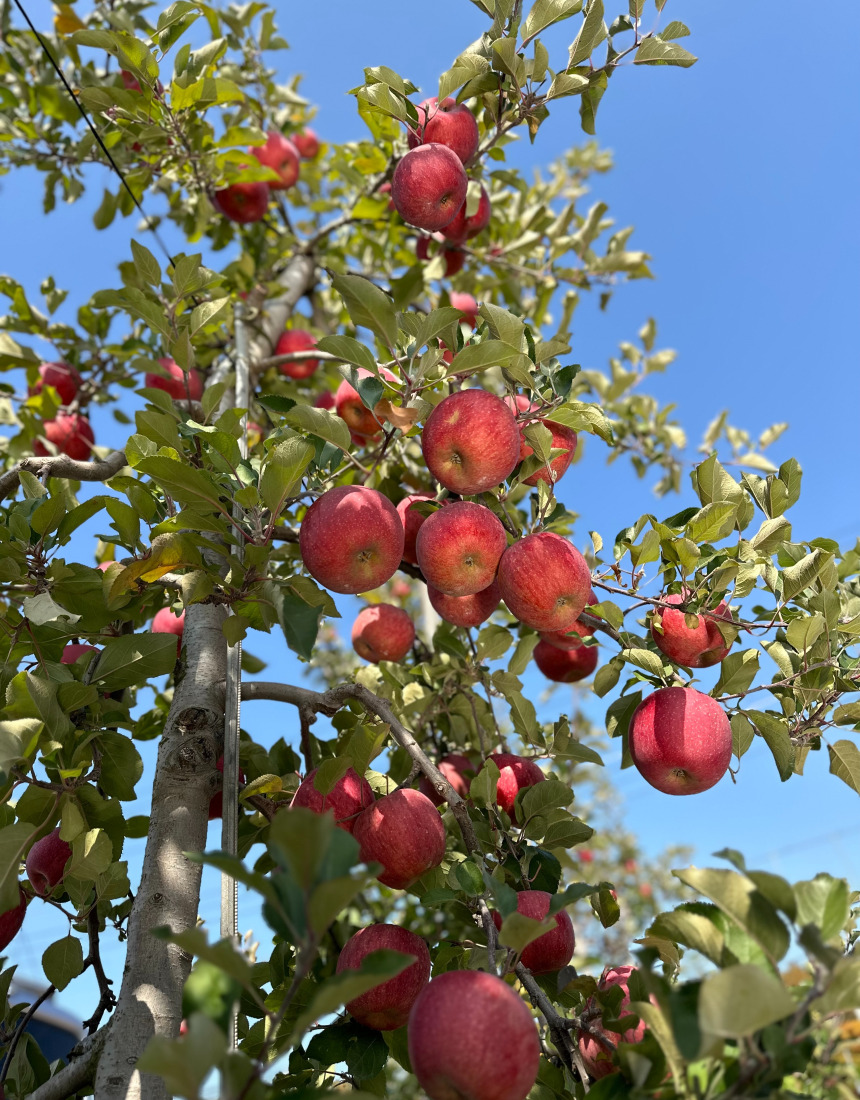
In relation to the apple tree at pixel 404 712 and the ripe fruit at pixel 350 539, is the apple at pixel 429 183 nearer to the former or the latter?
the apple tree at pixel 404 712

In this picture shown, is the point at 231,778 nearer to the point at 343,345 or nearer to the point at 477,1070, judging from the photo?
the point at 477,1070

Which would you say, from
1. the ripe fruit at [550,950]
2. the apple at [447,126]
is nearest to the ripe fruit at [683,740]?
the ripe fruit at [550,950]

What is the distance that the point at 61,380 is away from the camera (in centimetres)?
289

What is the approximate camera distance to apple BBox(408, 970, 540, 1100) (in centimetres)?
89

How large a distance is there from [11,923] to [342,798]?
2.28 ft

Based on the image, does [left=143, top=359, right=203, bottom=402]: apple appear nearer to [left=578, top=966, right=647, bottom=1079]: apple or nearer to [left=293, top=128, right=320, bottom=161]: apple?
[left=293, top=128, right=320, bottom=161]: apple

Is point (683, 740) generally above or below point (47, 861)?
above

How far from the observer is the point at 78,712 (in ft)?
4.77

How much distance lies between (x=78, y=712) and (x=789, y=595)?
1468mm

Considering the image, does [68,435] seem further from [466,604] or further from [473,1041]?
[473,1041]

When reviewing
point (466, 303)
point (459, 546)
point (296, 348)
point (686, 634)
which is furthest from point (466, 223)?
point (686, 634)

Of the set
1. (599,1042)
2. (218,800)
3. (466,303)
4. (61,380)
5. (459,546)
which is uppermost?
(466,303)

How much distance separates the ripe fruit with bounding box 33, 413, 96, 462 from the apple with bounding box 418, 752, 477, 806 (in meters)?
1.78

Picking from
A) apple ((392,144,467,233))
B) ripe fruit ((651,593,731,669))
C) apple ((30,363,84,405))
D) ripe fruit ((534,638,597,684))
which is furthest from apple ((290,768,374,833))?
apple ((30,363,84,405))
